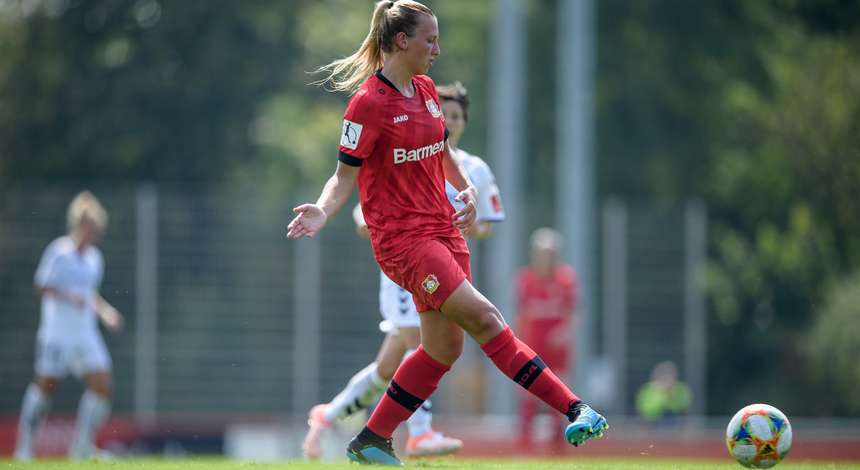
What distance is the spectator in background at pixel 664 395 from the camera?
1978 centimetres

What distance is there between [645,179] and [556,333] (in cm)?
1762

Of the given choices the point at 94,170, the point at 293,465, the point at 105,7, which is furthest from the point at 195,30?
the point at 293,465

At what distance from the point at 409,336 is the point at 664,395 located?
1200cm

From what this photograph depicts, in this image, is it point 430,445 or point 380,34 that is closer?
point 380,34

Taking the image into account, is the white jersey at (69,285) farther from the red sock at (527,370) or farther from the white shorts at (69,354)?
the red sock at (527,370)

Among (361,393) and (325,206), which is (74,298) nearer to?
(361,393)

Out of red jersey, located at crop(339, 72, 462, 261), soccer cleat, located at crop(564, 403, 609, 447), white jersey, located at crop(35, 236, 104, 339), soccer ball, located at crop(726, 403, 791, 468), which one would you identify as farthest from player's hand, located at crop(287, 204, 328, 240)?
white jersey, located at crop(35, 236, 104, 339)

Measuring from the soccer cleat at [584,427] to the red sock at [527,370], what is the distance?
184 mm

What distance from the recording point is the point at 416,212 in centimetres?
693

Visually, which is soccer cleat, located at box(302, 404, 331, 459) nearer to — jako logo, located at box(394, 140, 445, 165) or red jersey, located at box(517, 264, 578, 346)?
jako logo, located at box(394, 140, 445, 165)

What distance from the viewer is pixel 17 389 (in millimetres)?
19578

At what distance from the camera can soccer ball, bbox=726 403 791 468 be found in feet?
23.8

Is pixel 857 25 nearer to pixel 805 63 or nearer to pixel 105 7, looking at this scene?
pixel 805 63

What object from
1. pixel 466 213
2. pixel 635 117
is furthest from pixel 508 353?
pixel 635 117
